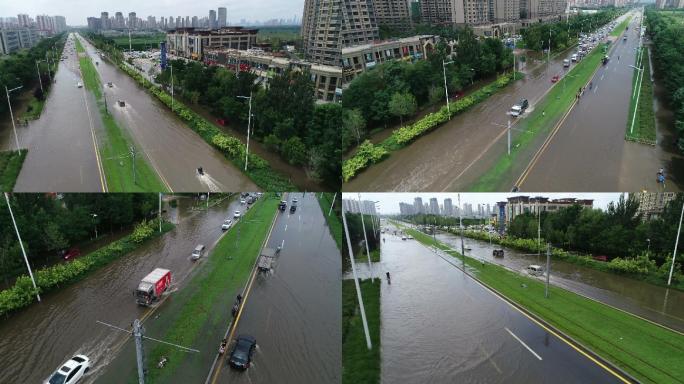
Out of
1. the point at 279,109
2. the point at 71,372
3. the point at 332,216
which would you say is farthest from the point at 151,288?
the point at 332,216

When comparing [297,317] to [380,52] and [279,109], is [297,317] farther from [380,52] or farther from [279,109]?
[380,52]

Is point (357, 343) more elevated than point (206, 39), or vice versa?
point (206, 39)

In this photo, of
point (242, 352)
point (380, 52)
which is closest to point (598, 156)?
point (380, 52)

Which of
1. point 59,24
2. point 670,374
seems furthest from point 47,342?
point 670,374

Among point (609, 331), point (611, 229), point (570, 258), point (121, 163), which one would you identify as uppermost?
point (121, 163)

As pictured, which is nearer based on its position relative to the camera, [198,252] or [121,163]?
[121,163]

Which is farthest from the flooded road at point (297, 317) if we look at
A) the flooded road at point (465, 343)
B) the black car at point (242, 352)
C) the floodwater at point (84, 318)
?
the floodwater at point (84, 318)

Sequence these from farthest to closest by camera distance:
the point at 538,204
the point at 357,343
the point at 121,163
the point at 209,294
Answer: the point at 538,204 → the point at 121,163 → the point at 209,294 → the point at 357,343

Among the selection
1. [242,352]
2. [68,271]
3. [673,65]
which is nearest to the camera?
[242,352]

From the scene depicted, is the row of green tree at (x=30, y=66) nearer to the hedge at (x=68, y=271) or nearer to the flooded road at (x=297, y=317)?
the hedge at (x=68, y=271)
